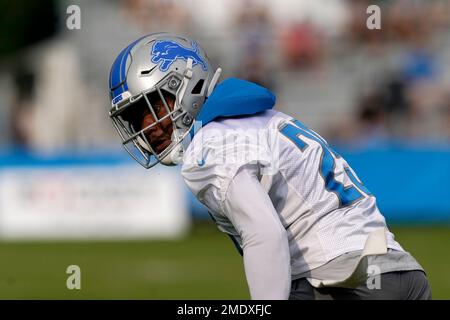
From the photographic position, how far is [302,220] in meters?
3.43

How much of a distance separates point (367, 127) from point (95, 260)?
18.5 ft

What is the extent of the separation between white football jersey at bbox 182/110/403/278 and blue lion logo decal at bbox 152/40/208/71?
14.1 inches

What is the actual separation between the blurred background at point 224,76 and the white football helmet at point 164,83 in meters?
7.59

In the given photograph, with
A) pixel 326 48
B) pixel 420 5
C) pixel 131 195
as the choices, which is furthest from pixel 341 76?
pixel 131 195

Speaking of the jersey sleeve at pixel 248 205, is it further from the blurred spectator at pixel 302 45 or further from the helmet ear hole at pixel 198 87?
the blurred spectator at pixel 302 45

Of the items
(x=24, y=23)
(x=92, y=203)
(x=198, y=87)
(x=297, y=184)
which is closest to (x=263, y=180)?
(x=297, y=184)

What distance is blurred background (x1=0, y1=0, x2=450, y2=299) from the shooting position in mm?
13953

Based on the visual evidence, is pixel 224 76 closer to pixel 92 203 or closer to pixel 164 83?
pixel 92 203

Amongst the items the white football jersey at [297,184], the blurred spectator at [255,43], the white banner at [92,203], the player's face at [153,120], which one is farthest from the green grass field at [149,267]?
the white football jersey at [297,184]

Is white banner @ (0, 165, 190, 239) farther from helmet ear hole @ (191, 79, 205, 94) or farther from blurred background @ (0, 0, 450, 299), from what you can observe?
helmet ear hole @ (191, 79, 205, 94)

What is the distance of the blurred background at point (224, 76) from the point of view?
13953mm

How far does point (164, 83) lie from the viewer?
362 centimetres

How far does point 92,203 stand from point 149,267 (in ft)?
9.47

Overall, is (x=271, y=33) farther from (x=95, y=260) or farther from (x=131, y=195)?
(x=95, y=260)
